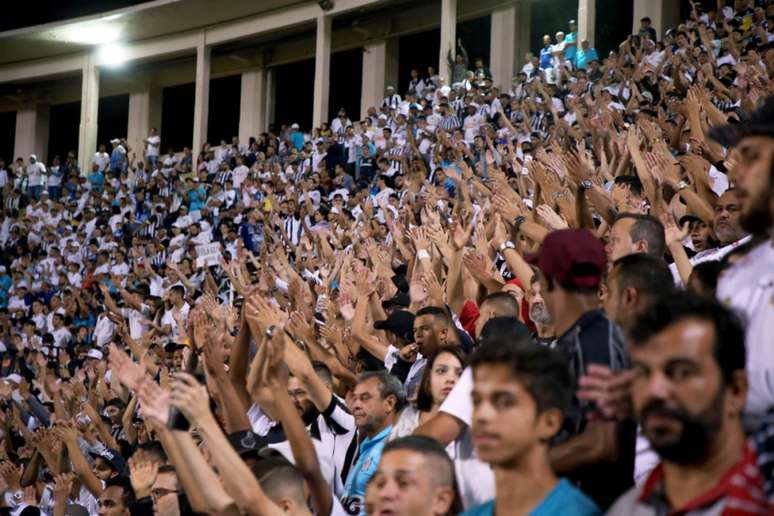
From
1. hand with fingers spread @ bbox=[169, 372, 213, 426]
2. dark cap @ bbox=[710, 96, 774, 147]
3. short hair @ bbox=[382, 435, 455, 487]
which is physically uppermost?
dark cap @ bbox=[710, 96, 774, 147]

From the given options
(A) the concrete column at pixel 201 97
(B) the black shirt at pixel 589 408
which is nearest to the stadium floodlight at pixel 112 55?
(A) the concrete column at pixel 201 97

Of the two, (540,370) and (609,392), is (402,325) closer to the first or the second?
(540,370)

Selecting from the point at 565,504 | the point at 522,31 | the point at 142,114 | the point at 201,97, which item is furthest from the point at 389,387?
the point at 142,114

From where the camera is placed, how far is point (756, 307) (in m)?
2.52

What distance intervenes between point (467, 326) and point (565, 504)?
3.50 metres

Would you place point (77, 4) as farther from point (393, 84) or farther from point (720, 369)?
point (720, 369)

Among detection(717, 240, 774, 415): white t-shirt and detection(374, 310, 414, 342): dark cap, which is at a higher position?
detection(374, 310, 414, 342): dark cap

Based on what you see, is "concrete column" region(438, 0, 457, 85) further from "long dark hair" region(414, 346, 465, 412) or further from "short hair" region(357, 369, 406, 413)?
"long dark hair" region(414, 346, 465, 412)

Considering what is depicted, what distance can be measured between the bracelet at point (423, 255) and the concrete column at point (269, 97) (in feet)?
57.1

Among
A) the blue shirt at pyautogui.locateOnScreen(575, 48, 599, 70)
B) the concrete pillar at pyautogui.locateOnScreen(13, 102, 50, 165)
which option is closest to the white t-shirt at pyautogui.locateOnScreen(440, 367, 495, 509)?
the blue shirt at pyautogui.locateOnScreen(575, 48, 599, 70)

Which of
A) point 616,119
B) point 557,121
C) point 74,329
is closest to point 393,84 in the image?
point 74,329

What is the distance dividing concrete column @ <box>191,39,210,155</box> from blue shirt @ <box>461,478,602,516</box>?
2098 cm

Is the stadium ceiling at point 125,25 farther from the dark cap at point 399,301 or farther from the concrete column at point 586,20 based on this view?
the dark cap at point 399,301

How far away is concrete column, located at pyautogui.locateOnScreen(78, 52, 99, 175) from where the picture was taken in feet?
82.7
